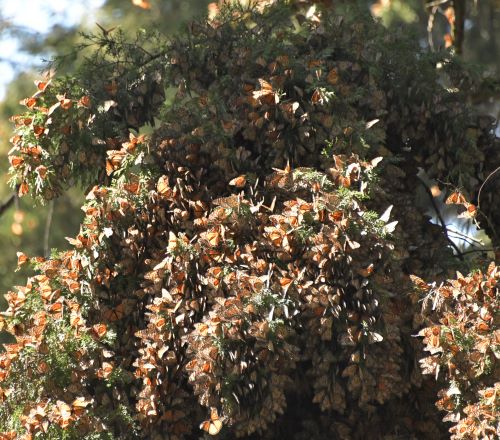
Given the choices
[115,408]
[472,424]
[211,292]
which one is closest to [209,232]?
[211,292]

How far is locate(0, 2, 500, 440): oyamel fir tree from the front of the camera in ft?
10.1

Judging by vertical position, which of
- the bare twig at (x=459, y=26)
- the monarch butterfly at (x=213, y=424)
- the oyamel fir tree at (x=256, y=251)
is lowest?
the monarch butterfly at (x=213, y=424)

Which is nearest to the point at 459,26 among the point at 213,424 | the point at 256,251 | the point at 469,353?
the point at 256,251

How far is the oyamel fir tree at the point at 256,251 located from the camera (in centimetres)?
306

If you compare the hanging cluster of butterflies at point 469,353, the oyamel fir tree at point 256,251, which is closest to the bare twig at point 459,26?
the oyamel fir tree at point 256,251

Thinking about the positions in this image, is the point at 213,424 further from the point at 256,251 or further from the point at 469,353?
the point at 469,353

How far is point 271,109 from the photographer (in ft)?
11.5

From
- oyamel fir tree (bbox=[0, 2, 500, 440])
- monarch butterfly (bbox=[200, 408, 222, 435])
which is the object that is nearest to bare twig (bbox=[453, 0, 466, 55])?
oyamel fir tree (bbox=[0, 2, 500, 440])

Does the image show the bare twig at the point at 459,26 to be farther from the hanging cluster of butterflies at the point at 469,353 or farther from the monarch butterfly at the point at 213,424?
the monarch butterfly at the point at 213,424

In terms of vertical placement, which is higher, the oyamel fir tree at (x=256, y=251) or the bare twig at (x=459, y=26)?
the bare twig at (x=459, y=26)

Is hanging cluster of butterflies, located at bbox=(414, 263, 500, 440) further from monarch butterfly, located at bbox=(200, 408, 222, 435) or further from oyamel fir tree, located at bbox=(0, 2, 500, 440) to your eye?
monarch butterfly, located at bbox=(200, 408, 222, 435)

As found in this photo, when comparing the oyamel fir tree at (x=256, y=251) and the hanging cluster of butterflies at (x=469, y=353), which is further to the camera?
the oyamel fir tree at (x=256, y=251)

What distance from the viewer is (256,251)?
326 centimetres

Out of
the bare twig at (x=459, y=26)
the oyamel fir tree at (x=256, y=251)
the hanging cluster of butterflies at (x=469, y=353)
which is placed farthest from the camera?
the bare twig at (x=459, y=26)
